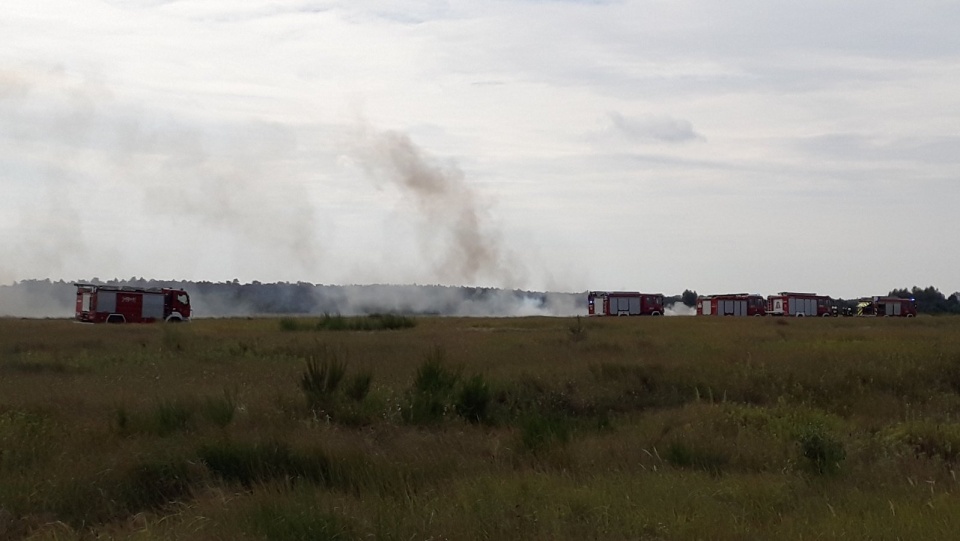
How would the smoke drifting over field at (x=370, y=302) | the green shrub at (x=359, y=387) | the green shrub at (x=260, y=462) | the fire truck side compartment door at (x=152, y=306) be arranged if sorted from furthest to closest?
the smoke drifting over field at (x=370, y=302), the fire truck side compartment door at (x=152, y=306), the green shrub at (x=359, y=387), the green shrub at (x=260, y=462)

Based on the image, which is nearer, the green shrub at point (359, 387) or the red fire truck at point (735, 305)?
the green shrub at point (359, 387)

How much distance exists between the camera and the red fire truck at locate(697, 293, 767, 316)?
289ft

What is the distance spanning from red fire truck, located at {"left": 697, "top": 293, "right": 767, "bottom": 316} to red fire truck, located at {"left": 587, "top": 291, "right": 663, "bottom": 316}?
6046 mm

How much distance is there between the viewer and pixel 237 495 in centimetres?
925

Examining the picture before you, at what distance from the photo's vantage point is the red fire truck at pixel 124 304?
59500 mm

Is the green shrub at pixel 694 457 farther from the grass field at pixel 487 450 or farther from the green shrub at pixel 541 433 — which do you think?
the green shrub at pixel 541 433

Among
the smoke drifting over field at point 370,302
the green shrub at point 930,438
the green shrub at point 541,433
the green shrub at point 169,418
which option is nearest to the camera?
the green shrub at point 541,433

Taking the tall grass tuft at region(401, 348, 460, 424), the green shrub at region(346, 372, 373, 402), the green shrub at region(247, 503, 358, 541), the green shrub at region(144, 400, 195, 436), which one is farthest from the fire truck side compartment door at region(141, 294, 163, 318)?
the green shrub at region(247, 503, 358, 541)

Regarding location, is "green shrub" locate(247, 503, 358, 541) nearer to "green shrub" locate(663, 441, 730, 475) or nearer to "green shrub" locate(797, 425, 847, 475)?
"green shrub" locate(663, 441, 730, 475)

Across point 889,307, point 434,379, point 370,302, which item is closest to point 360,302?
point 370,302

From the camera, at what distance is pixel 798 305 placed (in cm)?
8806

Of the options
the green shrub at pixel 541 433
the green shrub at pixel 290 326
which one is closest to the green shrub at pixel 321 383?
the green shrub at pixel 541 433

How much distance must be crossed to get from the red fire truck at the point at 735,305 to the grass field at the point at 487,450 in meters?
66.2

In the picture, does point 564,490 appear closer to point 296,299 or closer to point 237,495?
point 237,495
